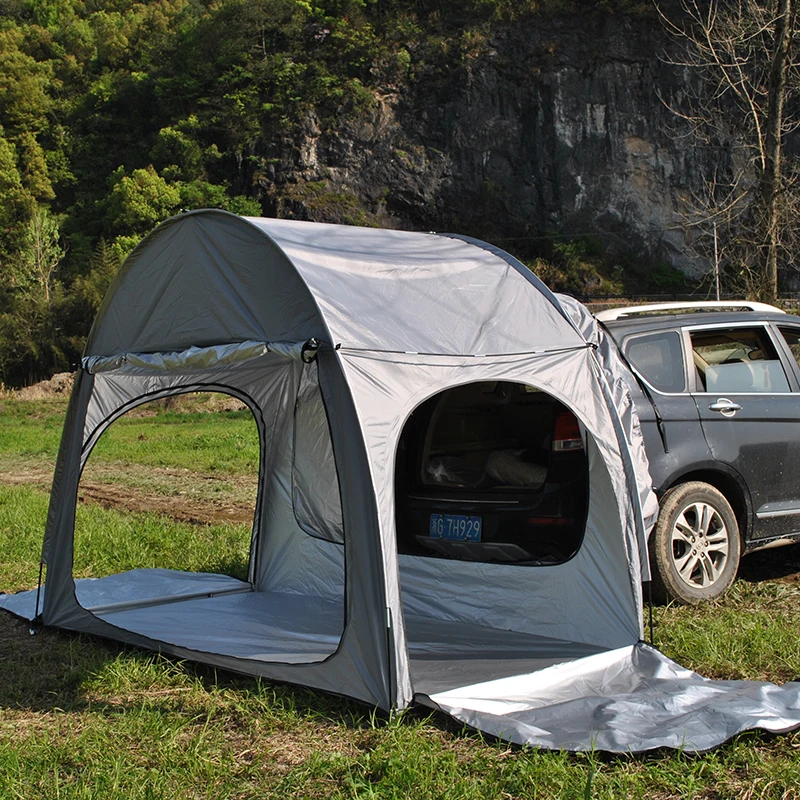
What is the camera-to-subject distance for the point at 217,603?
20.9 ft

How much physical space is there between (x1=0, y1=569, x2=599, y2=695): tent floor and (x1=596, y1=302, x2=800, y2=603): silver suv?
1.13 meters

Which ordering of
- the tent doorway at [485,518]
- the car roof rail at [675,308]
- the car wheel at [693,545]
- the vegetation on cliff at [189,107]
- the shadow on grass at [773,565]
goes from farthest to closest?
the vegetation on cliff at [189,107] → the shadow on grass at [773,565] → the car roof rail at [675,308] → the car wheel at [693,545] → the tent doorway at [485,518]

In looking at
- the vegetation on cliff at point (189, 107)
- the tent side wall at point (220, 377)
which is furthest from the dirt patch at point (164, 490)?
the vegetation on cliff at point (189, 107)

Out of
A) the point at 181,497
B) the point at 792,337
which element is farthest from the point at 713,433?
Answer: the point at 181,497

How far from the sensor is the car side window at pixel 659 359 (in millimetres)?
5926

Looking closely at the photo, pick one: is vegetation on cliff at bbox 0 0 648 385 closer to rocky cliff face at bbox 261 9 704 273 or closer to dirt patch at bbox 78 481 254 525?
rocky cliff face at bbox 261 9 704 273

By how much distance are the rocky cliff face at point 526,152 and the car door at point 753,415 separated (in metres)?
54.7

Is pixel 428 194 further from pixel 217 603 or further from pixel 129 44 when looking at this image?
pixel 217 603

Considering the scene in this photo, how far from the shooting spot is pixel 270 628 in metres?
5.74

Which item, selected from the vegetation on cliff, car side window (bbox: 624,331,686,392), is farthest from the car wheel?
the vegetation on cliff

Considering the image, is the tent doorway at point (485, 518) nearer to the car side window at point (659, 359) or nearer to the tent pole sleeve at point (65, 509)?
the car side window at point (659, 359)

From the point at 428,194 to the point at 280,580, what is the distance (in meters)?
57.1

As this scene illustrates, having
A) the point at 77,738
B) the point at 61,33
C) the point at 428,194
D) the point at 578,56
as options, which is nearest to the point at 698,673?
the point at 77,738

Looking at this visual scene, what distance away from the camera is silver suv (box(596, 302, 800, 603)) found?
5.77m
